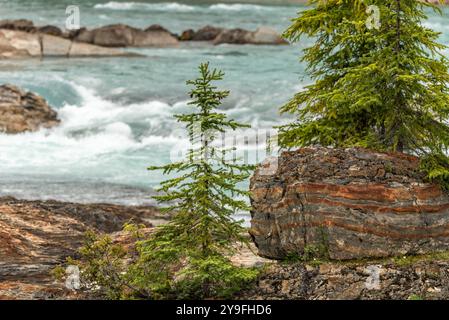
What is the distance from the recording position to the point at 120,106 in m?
43.5

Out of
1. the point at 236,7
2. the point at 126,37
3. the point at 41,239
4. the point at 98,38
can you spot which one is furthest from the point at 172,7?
the point at 41,239

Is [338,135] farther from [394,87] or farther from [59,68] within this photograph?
[59,68]

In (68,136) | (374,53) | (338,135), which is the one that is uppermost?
(374,53)

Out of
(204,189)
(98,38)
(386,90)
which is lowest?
(204,189)

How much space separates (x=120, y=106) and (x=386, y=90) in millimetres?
28769

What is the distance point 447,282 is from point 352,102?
369 cm

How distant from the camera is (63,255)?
17.1 metres

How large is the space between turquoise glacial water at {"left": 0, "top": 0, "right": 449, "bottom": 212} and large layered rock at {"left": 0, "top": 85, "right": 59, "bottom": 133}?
57 centimetres

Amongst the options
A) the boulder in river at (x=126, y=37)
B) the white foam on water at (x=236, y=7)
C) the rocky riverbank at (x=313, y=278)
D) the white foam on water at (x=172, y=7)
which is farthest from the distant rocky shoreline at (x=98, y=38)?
the rocky riverbank at (x=313, y=278)

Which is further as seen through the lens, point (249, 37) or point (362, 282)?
point (249, 37)

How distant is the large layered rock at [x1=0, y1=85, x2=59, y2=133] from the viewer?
37375 millimetres

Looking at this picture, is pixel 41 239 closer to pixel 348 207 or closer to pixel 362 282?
pixel 348 207

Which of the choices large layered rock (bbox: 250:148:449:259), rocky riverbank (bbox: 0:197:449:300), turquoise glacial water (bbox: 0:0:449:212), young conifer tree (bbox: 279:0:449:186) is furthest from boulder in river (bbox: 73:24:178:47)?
large layered rock (bbox: 250:148:449:259)
